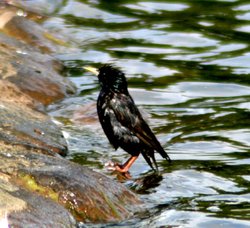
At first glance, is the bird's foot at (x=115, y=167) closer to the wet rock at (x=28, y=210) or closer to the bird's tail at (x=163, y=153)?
the bird's tail at (x=163, y=153)

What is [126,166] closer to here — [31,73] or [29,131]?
[29,131]

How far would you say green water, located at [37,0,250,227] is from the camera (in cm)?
880

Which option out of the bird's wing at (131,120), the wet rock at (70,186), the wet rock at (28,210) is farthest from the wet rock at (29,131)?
the wet rock at (28,210)

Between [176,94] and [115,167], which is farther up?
[115,167]

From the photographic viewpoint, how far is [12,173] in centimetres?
767

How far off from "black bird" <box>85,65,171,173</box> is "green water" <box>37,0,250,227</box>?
0.23 metres

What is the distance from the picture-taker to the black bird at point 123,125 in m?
9.66

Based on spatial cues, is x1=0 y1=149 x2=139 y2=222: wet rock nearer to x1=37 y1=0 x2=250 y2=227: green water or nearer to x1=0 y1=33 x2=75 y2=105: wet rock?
x1=37 y1=0 x2=250 y2=227: green water

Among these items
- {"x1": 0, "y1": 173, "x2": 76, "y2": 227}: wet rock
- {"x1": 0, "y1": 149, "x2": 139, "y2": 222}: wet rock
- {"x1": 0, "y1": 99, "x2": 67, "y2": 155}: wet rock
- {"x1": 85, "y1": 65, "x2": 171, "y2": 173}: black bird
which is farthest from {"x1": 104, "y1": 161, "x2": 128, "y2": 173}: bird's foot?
{"x1": 0, "y1": 173, "x2": 76, "y2": 227}: wet rock

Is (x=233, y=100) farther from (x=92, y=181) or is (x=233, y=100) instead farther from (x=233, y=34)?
(x=92, y=181)

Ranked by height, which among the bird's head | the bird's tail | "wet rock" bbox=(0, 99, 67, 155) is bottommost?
the bird's tail

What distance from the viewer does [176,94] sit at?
42.5 feet

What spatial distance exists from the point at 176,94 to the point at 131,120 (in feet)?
10.8

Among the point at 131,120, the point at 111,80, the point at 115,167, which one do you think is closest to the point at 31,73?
the point at 111,80
